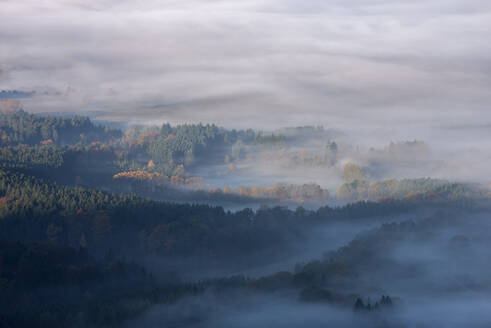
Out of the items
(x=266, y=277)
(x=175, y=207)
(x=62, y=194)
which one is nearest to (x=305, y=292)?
(x=266, y=277)

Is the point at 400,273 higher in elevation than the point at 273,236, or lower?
lower

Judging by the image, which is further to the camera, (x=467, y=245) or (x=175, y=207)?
(x=467, y=245)

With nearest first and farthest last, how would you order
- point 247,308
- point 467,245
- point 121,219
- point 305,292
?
point 247,308
point 305,292
point 121,219
point 467,245

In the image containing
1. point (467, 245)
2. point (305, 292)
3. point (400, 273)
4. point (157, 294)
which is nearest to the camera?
point (157, 294)

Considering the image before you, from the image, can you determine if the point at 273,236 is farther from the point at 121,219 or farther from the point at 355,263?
the point at 121,219

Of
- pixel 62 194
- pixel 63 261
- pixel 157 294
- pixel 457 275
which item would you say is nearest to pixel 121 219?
pixel 62 194

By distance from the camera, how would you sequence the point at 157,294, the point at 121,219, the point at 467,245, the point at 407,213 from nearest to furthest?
1. the point at 157,294
2. the point at 121,219
3. the point at 467,245
4. the point at 407,213

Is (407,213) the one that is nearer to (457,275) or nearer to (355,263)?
(457,275)

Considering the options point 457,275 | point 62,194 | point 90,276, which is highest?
point 62,194

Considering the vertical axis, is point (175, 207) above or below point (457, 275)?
above
